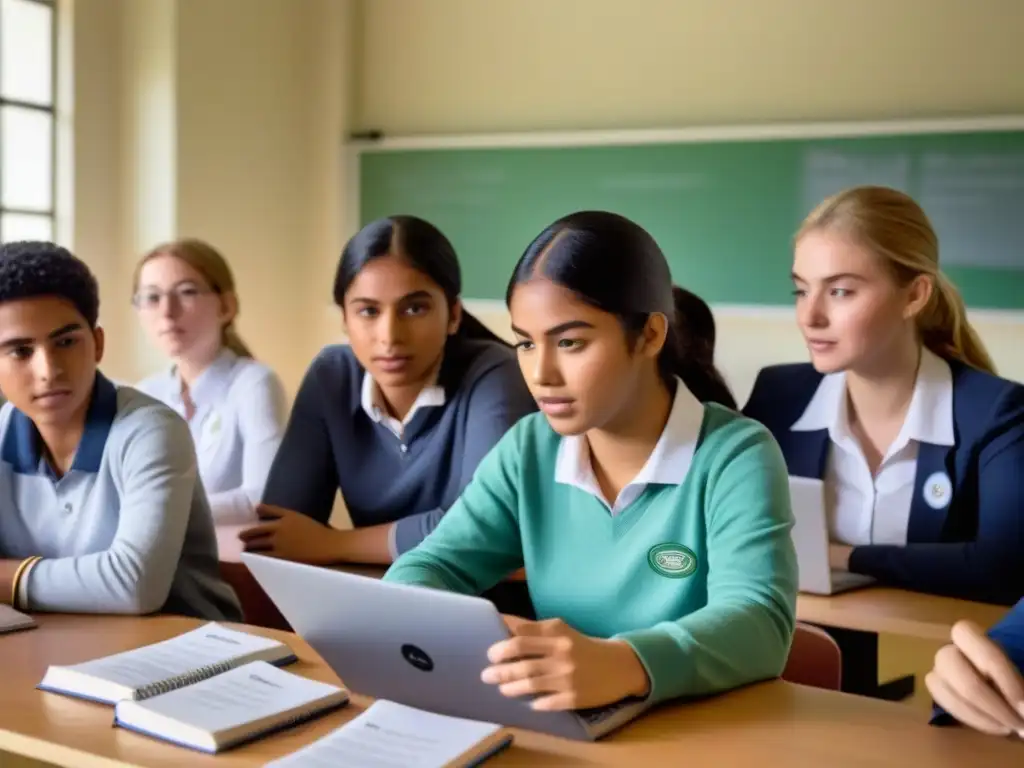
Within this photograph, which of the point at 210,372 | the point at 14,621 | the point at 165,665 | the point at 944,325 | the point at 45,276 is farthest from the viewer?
the point at 210,372

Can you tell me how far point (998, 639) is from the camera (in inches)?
52.6

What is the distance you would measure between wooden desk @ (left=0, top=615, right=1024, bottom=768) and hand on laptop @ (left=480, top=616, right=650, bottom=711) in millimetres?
58

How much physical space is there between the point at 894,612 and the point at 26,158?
3.45m

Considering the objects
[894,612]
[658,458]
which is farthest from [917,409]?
[658,458]

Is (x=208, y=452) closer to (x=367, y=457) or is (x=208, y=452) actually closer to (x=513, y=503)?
(x=367, y=457)

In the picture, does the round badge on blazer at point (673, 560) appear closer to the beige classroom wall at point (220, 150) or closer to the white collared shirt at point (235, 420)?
the white collared shirt at point (235, 420)

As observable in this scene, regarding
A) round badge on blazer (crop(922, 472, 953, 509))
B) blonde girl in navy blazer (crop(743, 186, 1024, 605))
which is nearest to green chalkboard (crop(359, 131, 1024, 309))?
blonde girl in navy blazer (crop(743, 186, 1024, 605))

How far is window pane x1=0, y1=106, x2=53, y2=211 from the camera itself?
13.6ft

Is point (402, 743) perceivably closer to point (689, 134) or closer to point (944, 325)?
point (944, 325)

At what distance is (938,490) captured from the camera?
2289 millimetres

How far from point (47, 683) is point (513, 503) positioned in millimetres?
640

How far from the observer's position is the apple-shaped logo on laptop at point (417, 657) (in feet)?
4.24

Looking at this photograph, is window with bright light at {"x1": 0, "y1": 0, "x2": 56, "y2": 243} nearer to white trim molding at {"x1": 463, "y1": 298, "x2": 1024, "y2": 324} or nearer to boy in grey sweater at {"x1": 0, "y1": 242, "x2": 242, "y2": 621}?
white trim molding at {"x1": 463, "y1": 298, "x2": 1024, "y2": 324}

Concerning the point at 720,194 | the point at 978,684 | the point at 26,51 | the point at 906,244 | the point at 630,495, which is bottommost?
the point at 978,684
